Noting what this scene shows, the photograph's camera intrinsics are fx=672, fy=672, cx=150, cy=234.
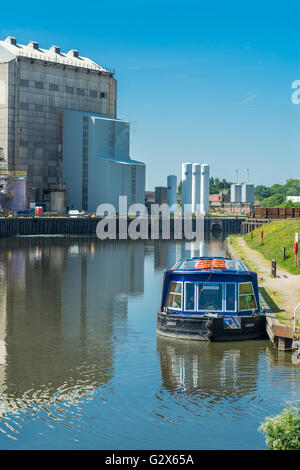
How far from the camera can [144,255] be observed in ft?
315

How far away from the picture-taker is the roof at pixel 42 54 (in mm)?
162625

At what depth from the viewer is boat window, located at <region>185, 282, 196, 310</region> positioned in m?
33.7

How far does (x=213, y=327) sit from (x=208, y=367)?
3.54m

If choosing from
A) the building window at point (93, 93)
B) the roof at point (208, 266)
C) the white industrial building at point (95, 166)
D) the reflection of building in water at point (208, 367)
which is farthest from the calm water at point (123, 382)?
the building window at point (93, 93)

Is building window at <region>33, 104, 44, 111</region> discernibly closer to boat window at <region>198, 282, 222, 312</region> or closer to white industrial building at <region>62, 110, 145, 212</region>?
white industrial building at <region>62, 110, 145, 212</region>

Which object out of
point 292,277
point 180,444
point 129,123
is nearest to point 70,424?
point 180,444

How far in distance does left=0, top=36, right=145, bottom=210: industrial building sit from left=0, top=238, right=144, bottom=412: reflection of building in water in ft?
241

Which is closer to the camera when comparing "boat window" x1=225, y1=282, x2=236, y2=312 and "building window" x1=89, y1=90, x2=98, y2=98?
"boat window" x1=225, y1=282, x2=236, y2=312

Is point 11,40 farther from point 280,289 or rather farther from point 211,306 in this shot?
point 211,306

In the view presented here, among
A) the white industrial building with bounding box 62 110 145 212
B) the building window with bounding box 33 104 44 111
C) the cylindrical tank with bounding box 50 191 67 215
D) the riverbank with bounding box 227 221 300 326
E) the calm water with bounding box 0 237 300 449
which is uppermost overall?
the building window with bounding box 33 104 44 111

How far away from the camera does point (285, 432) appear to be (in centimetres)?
1630

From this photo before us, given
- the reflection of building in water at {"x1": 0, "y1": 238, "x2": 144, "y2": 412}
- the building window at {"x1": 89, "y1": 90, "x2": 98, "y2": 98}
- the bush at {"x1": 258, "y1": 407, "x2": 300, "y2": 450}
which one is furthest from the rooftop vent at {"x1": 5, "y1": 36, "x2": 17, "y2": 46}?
the bush at {"x1": 258, "y1": 407, "x2": 300, "y2": 450}

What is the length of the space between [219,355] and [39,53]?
496 ft
